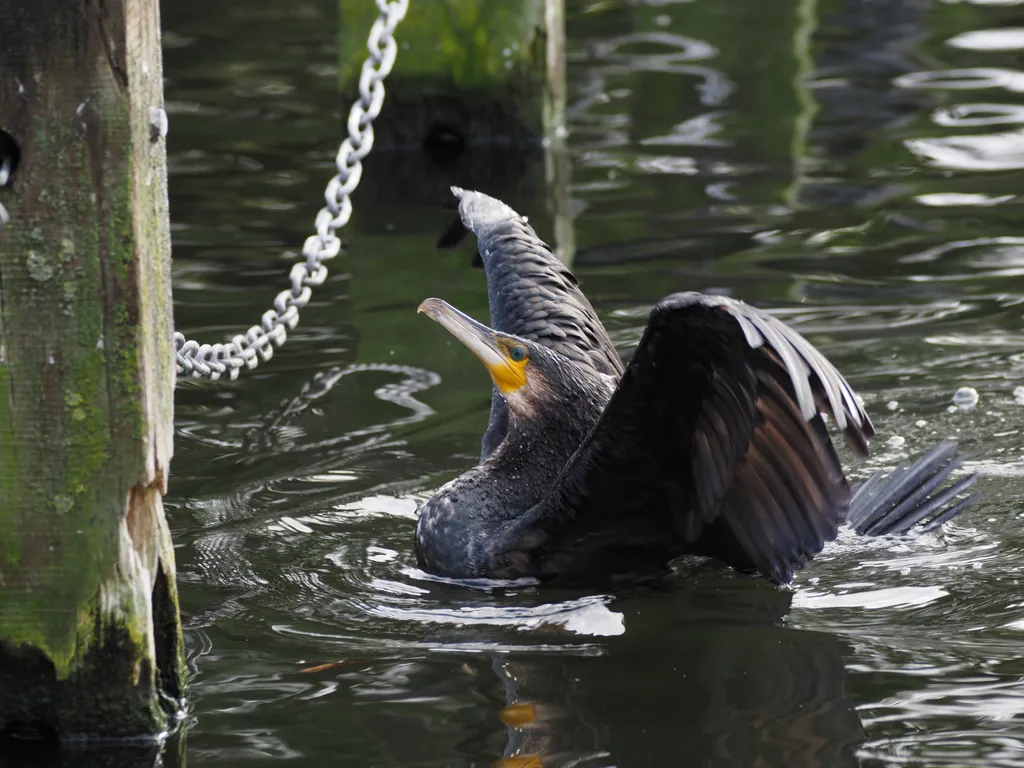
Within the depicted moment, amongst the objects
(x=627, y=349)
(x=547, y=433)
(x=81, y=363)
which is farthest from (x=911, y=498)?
(x=81, y=363)

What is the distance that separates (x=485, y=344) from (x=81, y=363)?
168 centimetres

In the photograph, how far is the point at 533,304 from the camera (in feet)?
18.0

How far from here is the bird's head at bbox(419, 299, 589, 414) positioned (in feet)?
16.5

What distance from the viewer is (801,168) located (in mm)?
9766

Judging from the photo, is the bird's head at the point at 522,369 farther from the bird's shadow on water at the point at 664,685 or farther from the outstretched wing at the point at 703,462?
the bird's shadow on water at the point at 664,685

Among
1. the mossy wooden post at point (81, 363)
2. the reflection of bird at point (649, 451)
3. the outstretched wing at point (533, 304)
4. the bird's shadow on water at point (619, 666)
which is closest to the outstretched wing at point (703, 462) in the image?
the reflection of bird at point (649, 451)

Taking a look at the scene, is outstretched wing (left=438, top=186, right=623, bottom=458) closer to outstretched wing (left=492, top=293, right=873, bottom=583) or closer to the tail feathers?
outstretched wing (left=492, top=293, right=873, bottom=583)

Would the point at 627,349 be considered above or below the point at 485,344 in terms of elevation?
below

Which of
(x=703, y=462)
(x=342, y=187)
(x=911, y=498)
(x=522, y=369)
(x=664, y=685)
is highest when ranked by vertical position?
(x=342, y=187)

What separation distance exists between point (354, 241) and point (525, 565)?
409 centimetres

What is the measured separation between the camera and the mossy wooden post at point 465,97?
9.98 meters

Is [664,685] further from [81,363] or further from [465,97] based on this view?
[465,97]

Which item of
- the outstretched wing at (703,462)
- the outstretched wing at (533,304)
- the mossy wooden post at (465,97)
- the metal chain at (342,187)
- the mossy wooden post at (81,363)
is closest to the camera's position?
the mossy wooden post at (81,363)

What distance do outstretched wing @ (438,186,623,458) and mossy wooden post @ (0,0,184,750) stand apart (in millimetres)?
1850
